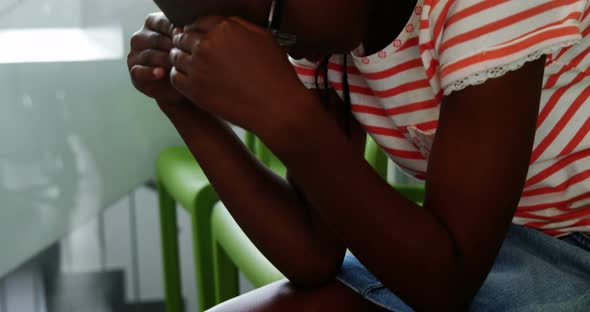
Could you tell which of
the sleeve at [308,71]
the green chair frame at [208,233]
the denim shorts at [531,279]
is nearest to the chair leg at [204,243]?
the green chair frame at [208,233]

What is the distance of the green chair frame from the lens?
1.25 metres

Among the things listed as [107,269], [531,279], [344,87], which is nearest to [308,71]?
[344,87]

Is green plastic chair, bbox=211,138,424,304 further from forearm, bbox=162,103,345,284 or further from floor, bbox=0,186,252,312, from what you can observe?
floor, bbox=0,186,252,312

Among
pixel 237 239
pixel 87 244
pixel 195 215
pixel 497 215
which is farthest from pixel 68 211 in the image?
pixel 497 215

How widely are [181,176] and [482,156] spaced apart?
0.97 metres

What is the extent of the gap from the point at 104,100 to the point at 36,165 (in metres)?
0.21

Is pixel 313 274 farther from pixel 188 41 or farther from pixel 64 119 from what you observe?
pixel 64 119

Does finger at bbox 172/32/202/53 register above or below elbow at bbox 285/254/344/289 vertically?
above

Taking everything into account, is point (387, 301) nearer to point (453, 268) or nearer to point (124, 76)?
point (453, 268)

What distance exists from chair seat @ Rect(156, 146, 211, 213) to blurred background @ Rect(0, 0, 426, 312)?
0.33 ft

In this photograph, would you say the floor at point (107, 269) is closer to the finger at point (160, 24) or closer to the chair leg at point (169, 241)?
the chair leg at point (169, 241)

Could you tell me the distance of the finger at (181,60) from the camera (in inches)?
28.2

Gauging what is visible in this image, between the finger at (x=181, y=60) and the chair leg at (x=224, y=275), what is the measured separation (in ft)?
2.32

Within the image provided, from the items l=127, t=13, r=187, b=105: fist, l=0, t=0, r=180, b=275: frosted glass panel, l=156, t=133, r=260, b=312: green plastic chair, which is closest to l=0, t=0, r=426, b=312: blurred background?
l=0, t=0, r=180, b=275: frosted glass panel
